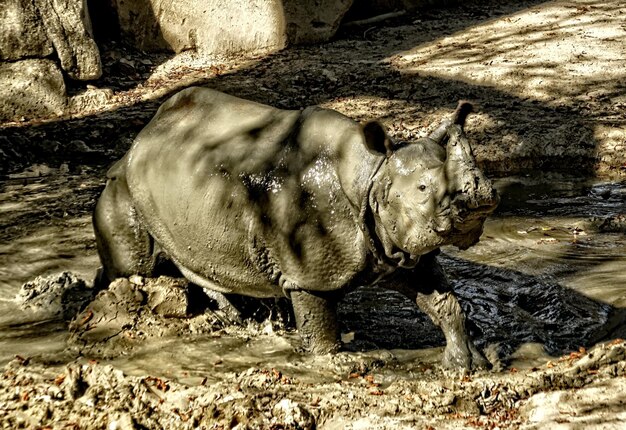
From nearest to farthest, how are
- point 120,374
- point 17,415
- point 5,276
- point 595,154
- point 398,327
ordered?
point 17,415 < point 120,374 < point 398,327 < point 5,276 < point 595,154

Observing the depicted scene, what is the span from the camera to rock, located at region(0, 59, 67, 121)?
37.8 feet

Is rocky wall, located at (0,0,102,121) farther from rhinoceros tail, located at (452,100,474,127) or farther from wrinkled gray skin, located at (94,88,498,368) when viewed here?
rhinoceros tail, located at (452,100,474,127)

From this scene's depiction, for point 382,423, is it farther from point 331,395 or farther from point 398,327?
point 398,327

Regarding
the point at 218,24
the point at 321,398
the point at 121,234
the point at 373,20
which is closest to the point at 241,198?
the point at 121,234

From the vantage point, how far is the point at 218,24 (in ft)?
44.3

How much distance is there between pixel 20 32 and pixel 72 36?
642mm

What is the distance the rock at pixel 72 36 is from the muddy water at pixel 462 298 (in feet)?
11.1

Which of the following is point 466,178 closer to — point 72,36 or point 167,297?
point 167,297

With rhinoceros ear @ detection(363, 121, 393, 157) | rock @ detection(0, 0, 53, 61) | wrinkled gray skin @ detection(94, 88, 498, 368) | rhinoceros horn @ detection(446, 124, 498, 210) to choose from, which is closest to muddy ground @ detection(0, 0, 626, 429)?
wrinkled gray skin @ detection(94, 88, 498, 368)

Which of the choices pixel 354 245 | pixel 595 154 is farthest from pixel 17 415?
pixel 595 154

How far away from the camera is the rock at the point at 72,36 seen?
11688 millimetres

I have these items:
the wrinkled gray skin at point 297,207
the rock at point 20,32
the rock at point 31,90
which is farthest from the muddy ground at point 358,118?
the rock at point 20,32

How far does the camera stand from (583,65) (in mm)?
11922

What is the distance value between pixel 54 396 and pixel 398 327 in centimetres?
227
